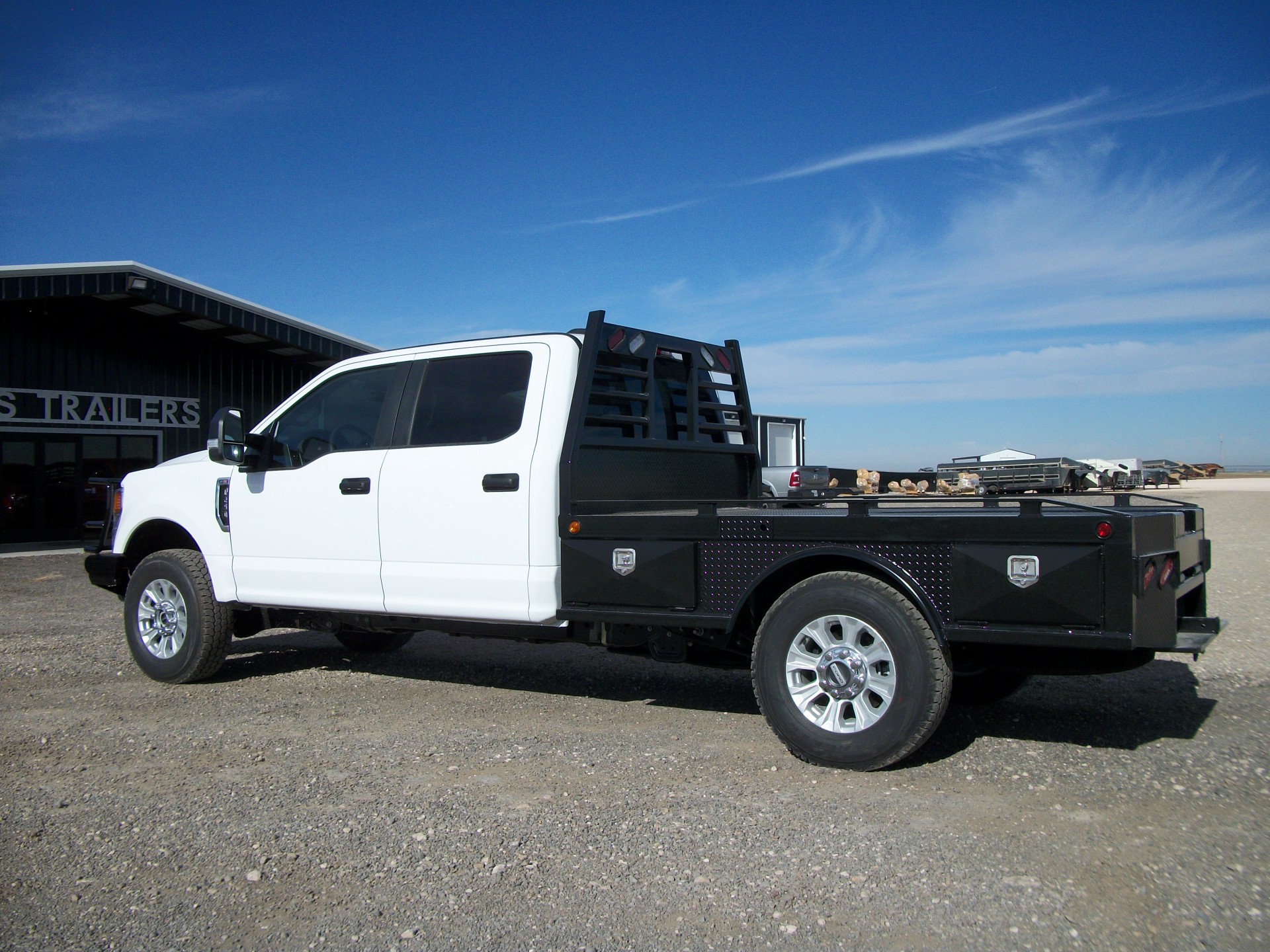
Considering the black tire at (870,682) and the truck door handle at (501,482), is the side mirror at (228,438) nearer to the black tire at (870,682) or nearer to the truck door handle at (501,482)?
the truck door handle at (501,482)

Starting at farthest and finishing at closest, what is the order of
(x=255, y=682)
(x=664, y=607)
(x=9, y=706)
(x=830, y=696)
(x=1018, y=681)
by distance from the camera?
(x=255, y=682)
(x=9, y=706)
(x=1018, y=681)
(x=664, y=607)
(x=830, y=696)

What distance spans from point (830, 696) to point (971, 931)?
1.57 metres

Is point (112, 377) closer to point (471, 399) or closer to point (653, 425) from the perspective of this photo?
point (471, 399)

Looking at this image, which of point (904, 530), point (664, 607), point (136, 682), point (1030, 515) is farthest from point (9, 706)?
point (1030, 515)

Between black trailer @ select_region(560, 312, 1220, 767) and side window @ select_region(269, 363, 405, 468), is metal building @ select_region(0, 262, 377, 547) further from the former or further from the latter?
black trailer @ select_region(560, 312, 1220, 767)

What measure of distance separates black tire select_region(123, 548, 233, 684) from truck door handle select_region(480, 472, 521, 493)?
2.27m

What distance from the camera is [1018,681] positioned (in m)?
5.34

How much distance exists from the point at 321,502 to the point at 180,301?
12.5m

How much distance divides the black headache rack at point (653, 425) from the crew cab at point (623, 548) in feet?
0.05

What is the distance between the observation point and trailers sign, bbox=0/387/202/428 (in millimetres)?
17500

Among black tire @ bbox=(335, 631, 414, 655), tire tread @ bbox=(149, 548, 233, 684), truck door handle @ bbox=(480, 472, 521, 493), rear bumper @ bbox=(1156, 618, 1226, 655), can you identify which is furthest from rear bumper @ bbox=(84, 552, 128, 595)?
rear bumper @ bbox=(1156, 618, 1226, 655)

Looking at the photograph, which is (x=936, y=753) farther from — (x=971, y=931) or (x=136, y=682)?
(x=136, y=682)

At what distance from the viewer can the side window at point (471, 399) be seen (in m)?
5.41

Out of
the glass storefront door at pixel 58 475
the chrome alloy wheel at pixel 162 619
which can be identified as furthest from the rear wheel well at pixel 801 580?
the glass storefront door at pixel 58 475
